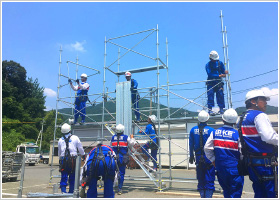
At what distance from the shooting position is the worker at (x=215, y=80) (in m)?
8.30

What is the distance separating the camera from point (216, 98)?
27.7ft

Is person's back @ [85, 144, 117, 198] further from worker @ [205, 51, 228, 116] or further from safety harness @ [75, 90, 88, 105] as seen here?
safety harness @ [75, 90, 88, 105]

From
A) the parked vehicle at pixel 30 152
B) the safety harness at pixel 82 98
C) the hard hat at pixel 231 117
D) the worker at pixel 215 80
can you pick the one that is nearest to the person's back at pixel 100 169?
the hard hat at pixel 231 117

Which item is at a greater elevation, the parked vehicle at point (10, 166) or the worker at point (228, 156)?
the worker at point (228, 156)

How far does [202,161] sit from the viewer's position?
573 cm

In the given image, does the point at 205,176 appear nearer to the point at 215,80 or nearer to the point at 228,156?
the point at 228,156

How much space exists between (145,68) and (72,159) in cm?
489

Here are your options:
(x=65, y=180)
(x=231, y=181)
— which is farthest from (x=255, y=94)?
(x=65, y=180)

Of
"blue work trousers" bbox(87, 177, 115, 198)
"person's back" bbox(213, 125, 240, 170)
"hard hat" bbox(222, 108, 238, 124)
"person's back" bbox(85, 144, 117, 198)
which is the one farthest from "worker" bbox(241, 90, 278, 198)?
"blue work trousers" bbox(87, 177, 115, 198)

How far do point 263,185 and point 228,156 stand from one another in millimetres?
806

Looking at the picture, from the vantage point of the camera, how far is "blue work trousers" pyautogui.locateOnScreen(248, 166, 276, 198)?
3.38 meters

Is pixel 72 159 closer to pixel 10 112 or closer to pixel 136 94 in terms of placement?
pixel 136 94

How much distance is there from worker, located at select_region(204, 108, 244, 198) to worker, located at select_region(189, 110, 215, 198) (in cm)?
138

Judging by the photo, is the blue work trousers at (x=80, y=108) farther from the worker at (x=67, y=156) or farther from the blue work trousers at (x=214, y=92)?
the blue work trousers at (x=214, y=92)
